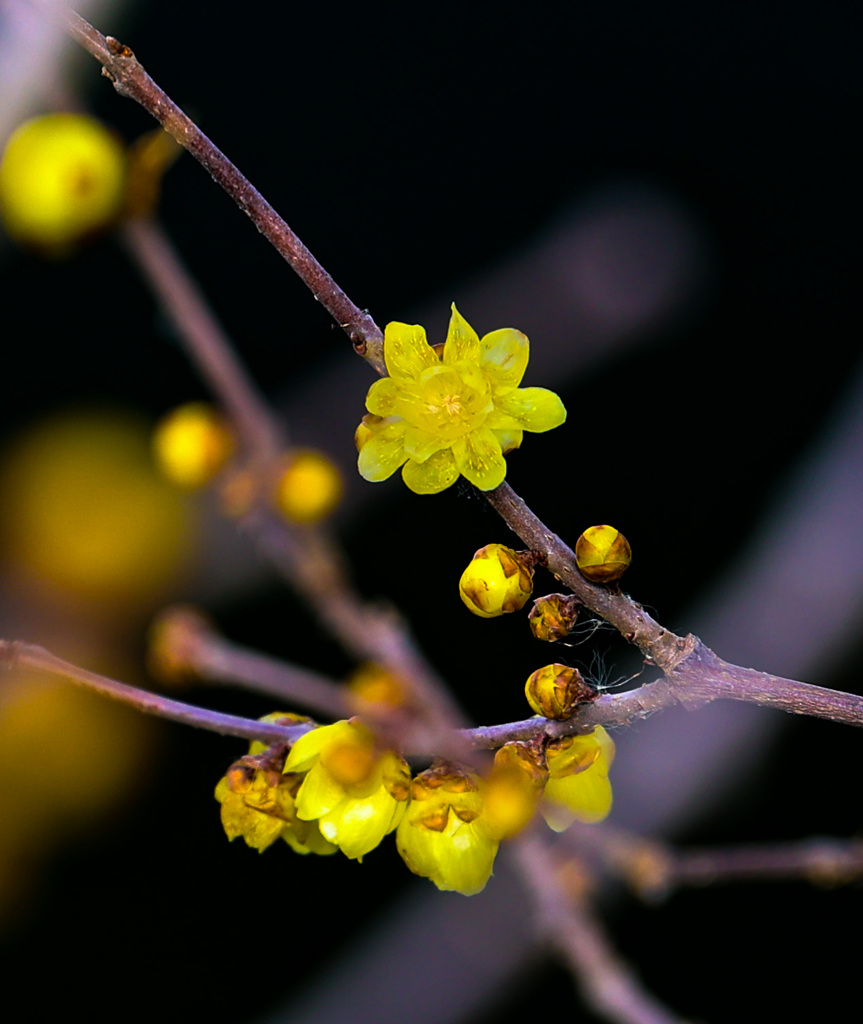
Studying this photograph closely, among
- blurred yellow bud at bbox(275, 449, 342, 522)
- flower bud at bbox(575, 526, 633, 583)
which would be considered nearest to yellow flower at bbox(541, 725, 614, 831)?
flower bud at bbox(575, 526, 633, 583)

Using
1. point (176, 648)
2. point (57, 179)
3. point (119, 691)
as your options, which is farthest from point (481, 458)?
point (176, 648)

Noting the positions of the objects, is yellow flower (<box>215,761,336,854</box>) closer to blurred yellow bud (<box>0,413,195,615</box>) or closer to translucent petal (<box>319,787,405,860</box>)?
translucent petal (<box>319,787,405,860</box>)

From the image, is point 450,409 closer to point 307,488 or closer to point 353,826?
point 353,826

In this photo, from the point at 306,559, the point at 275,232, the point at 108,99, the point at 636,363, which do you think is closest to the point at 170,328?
the point at 306,559

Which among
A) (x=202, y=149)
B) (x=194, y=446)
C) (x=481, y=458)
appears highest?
(x=194, y=446)

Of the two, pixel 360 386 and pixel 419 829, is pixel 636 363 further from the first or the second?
pixel 419 829

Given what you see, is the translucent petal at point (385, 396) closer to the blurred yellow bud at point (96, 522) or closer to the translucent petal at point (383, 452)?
the translucent petal at point (383, 452)
